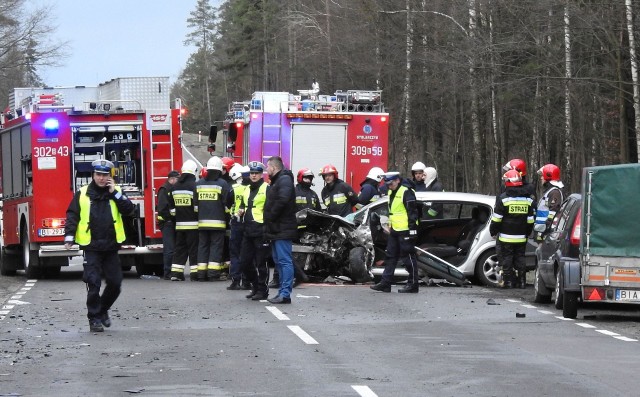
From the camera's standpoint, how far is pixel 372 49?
57.0m

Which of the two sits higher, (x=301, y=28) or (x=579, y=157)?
(x=301, y=28)

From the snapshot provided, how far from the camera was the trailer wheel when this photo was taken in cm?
2334

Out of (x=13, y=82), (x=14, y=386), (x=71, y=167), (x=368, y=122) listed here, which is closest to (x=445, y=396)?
(x=14, y=386)

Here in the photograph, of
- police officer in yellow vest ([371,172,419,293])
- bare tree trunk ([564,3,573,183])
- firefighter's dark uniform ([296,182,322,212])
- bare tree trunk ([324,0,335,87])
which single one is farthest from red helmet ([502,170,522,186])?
bare tree trunk ([324,0,335,87])

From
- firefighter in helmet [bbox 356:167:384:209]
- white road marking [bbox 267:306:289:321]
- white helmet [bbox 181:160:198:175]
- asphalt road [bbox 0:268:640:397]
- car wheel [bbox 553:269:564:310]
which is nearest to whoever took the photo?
asphalt road [bbox 0:268:640:397]

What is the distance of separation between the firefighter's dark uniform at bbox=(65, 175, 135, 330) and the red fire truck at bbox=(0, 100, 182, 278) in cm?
810

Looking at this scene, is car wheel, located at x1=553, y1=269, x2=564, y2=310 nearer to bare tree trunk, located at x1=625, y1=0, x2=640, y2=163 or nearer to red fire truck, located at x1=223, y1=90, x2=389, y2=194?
red fire truck, located at x1=223, y1=90, x2=389, y2=194

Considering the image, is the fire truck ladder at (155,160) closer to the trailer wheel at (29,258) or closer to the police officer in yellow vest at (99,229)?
the trailer wheel at (29,258)

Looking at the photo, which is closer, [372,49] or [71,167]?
[71,167]

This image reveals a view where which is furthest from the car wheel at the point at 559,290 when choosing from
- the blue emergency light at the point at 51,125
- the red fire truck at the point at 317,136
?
the red fire truck at the point at 317,136

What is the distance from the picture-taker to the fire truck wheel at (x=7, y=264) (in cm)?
2569

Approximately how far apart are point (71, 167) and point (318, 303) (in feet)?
23.8

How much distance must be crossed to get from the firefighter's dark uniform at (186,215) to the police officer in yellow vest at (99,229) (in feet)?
25.1

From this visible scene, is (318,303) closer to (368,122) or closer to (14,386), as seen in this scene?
(14,386)
